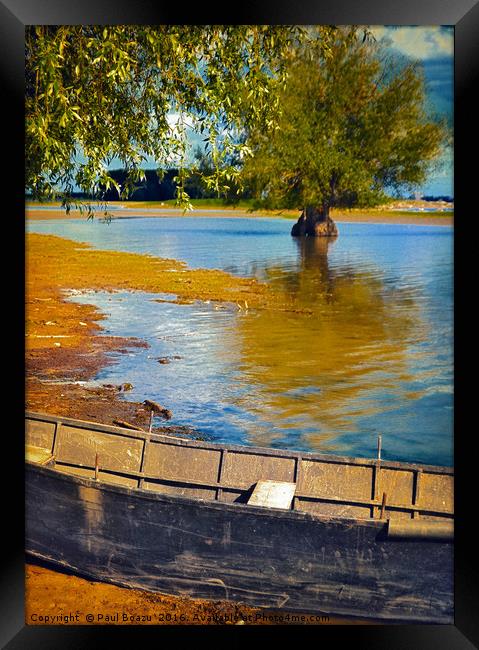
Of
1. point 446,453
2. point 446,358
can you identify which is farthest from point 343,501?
point 446,358

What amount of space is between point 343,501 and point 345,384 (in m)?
0.71

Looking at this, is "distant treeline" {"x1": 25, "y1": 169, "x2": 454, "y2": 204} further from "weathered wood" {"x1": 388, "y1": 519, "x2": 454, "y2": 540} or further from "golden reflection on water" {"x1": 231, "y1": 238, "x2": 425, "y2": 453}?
"weathered wood" {"x1": 388, "y1": 519, "x2": 454, "y2": 540}

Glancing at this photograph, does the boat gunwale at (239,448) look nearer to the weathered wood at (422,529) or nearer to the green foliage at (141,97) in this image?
the weathered wood at (422,529)

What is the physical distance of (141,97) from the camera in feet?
16.8

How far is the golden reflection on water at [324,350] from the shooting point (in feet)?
16.0

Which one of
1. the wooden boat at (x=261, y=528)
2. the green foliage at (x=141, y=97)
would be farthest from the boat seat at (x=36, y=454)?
the green foliage at (x=141, y=97)

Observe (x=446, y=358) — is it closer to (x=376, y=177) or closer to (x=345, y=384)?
(x=345, y=384)

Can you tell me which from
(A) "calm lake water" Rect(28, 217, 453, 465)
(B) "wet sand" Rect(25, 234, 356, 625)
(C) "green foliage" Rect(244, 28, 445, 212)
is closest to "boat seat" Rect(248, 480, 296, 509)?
(A) "calm lake water" Rect(28, 217, 453, 465)

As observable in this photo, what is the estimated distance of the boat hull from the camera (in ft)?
15.3

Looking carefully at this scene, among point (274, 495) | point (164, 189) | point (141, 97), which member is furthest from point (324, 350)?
point (141, 97)

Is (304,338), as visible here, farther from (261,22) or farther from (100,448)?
(261,22)

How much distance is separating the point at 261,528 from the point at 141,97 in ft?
8.83

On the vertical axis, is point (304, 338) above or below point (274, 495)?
above

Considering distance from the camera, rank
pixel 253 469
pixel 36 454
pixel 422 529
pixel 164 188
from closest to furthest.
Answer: pixel 422 529, pixel 36 454, pixel 253 469, pixel 164 188
